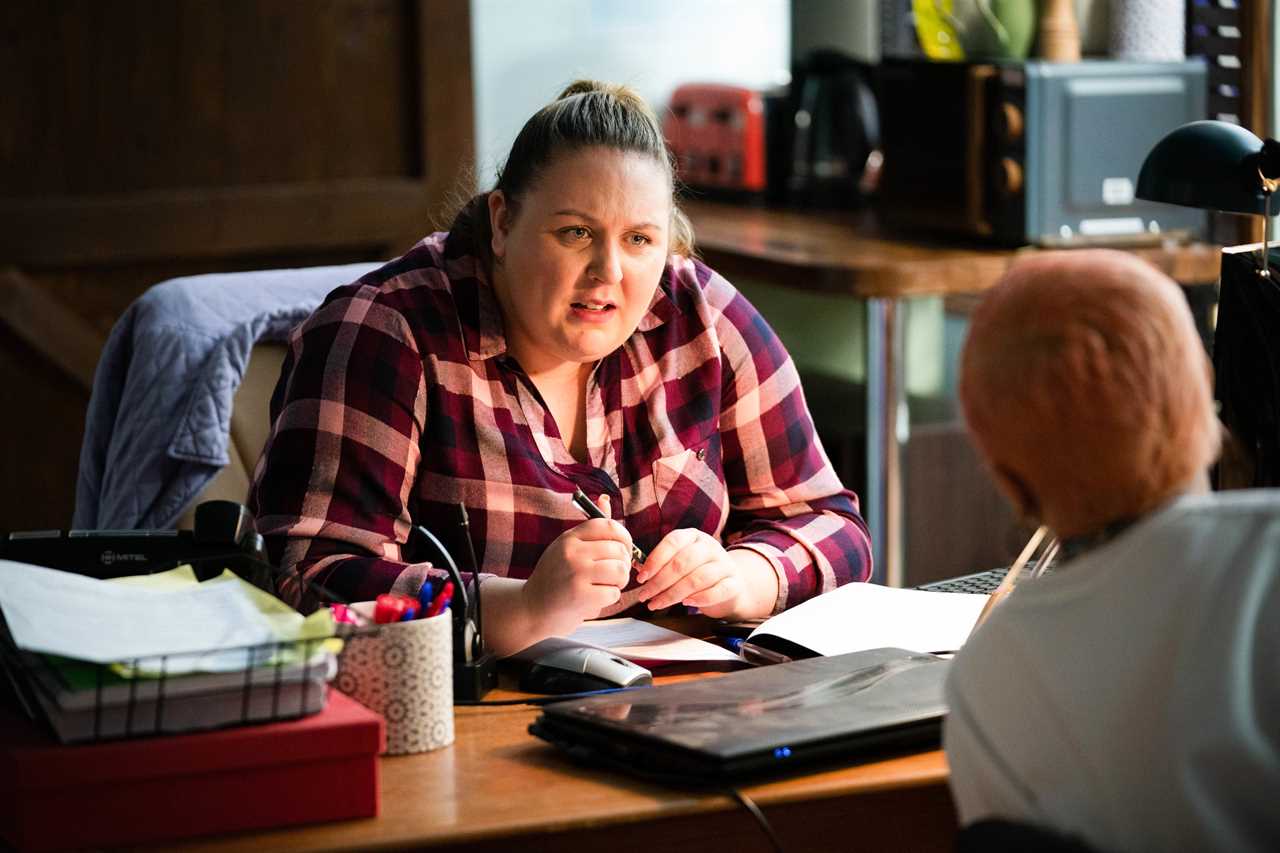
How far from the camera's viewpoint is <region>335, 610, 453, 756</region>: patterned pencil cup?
49.9 inches

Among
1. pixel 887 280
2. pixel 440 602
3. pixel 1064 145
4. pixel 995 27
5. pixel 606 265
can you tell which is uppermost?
pixel 995 27

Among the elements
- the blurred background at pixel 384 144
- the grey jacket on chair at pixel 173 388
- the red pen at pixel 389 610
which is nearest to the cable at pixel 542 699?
the red pen at pixel 389 610

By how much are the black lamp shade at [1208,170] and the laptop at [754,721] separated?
487mm

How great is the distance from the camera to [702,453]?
1.90m

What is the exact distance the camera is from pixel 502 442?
1.79 m

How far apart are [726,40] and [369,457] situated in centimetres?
268

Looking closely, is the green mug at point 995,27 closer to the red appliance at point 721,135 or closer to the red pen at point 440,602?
the red appliance at point 721,135

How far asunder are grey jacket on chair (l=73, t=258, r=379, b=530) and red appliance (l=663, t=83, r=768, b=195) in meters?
1.72

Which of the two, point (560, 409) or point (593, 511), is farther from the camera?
point (560, 409)

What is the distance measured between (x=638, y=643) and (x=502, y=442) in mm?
307

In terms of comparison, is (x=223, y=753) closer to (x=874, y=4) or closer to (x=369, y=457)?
(x=369, y=457)

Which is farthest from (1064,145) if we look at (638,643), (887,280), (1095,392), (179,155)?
(1095,392)

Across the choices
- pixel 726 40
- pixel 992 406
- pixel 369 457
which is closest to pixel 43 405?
pixel 726 40

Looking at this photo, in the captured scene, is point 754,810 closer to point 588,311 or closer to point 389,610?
point 389,610
